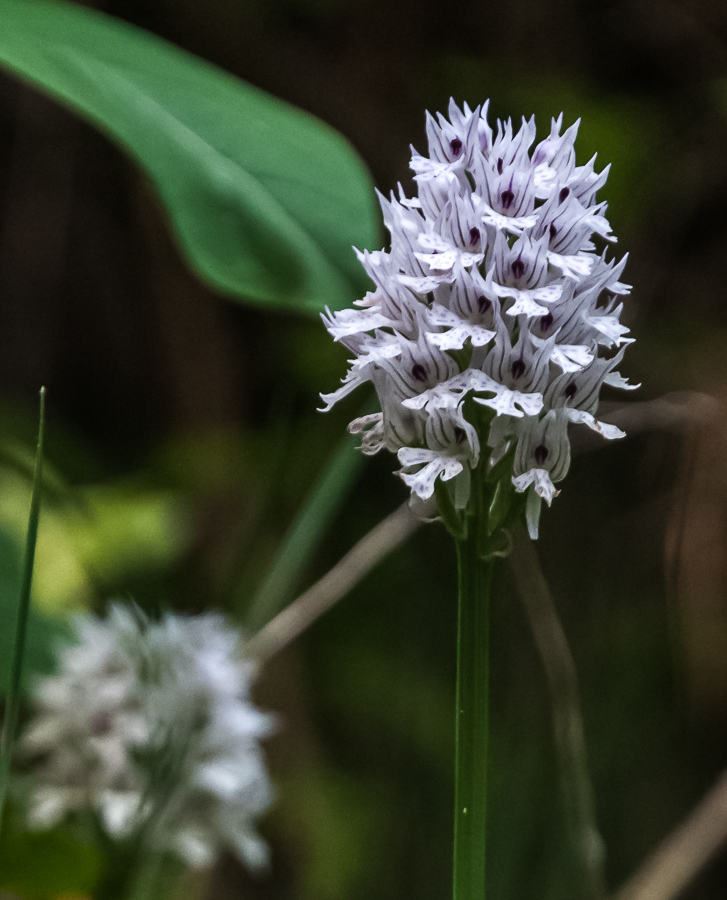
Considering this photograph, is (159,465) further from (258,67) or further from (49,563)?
(258,67)

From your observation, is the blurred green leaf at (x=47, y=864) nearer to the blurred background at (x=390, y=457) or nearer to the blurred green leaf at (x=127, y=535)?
the blurred background at (x=390, y=457)

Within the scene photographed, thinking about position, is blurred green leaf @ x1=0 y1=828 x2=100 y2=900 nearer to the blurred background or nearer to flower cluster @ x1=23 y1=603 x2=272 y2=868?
flower cluster @ x1=23 y1=603 x2=272 y2=868

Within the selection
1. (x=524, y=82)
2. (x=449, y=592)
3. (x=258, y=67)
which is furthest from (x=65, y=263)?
(x=449, y=592)

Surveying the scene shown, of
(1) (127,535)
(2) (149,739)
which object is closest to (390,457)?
(1) (127,535)

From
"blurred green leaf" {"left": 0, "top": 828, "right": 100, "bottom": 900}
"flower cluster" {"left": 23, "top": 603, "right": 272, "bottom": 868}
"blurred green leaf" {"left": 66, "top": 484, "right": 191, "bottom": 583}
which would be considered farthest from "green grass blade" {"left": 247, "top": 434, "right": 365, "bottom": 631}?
"blurred green leaf" {"left": 66, "top": 484, "right": 191, "bottom": 583}

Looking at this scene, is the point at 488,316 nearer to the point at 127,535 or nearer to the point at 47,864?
the point at 47,864

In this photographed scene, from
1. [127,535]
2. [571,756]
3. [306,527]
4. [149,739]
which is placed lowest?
[571,756]
